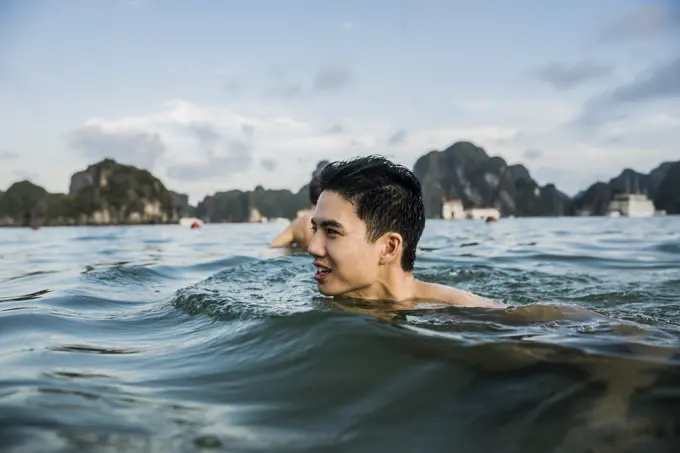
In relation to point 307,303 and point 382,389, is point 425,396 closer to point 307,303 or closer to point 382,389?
point 382,389

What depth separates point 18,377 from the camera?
260 centimetres

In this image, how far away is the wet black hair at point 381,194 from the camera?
13.4 feet

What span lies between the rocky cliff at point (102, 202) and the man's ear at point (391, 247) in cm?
14734

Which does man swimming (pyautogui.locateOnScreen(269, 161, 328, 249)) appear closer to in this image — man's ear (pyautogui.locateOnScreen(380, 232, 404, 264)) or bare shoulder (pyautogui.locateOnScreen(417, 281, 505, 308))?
bare shoulder (pyautogui.locateOnScreen(417, 281, 505, 308))

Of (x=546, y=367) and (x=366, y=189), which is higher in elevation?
(x=366, y=189)

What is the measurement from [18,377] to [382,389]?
168cm

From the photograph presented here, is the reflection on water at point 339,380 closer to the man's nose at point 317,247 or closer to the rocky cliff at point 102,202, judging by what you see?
the man's nose at point 317,247

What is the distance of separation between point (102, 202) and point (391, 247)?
17061 cm

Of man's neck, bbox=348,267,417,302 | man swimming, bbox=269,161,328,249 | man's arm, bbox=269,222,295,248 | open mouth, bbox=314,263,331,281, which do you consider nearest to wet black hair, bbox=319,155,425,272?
man's neck, bbox=348,267,417,302

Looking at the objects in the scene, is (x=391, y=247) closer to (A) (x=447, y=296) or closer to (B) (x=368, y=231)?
(B) (x=368, y=231)

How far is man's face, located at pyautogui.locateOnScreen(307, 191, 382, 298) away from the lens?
4.00 meters

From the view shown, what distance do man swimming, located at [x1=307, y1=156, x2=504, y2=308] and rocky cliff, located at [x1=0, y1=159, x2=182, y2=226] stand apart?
147235 millimetres

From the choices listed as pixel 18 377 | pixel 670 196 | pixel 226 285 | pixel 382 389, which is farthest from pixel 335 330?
pixel 670 196

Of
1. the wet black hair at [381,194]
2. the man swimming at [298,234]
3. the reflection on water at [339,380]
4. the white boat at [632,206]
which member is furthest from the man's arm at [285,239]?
the white boat at [632,206]
